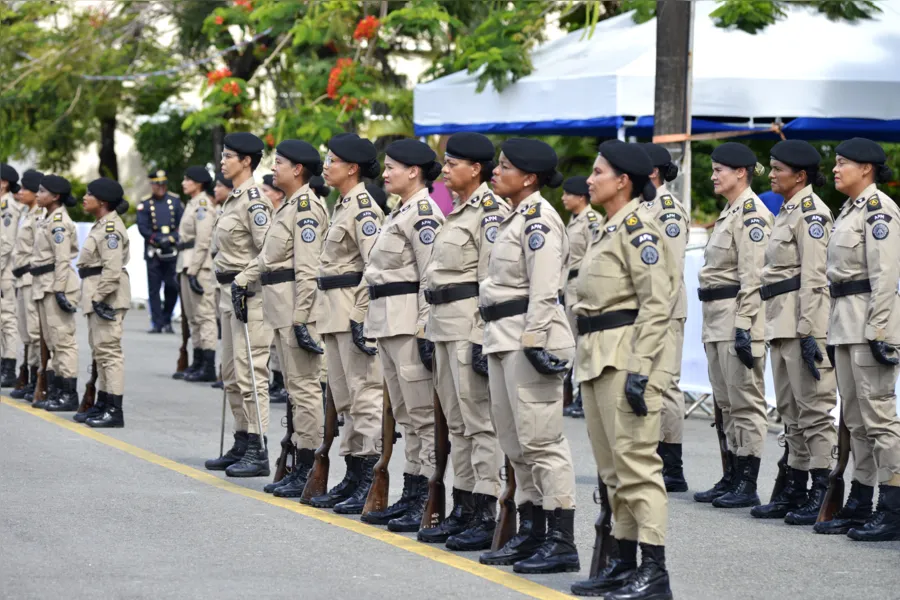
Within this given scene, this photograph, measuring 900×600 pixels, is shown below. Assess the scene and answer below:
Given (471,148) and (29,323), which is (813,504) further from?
(29,323)

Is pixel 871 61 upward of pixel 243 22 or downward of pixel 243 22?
downward

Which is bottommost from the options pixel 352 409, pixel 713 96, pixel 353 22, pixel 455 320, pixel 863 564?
pixel 863 564

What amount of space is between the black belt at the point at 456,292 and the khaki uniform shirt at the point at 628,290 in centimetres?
122

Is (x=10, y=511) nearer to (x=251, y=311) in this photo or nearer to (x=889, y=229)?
(x=251, y=311)

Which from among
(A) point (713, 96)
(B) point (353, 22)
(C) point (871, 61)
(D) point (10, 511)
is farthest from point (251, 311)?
(B) point (353, 22)

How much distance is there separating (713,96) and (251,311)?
256 inches

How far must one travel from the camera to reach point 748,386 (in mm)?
9875

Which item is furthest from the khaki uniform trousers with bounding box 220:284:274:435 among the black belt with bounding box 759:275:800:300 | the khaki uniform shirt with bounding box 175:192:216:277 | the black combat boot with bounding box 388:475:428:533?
the khaki uniform shirt with bounding box 175:192:216:277

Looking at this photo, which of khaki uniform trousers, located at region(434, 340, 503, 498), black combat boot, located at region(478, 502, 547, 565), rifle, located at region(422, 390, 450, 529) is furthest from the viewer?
rifle, located at region(422, 390, 450, 529)

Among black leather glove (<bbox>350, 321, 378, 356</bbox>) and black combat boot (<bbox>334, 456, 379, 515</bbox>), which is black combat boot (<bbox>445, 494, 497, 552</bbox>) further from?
black leather glove (<bbox>350, 321, 378, 356</bbox>)

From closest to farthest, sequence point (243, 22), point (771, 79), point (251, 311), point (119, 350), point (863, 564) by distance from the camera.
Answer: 1. point (863, 564)
2. point (251, 311)
3. point (119, 350)
4. point (771, 79)
5. point (243, 22)

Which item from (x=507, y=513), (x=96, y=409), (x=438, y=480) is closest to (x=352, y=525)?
(x=438, y=480)

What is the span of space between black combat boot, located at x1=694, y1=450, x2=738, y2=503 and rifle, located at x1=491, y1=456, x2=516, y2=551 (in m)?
2.56

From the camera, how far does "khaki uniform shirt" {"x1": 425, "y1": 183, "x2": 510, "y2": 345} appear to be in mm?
7867
